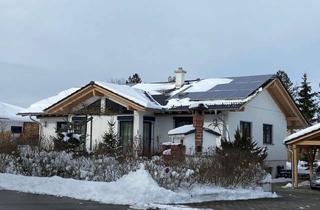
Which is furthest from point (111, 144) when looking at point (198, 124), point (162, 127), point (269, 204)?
point (269, 204)

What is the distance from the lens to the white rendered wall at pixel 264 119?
31.6 meters

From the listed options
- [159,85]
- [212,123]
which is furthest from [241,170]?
[159,85]

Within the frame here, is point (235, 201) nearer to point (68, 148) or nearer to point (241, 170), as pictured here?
point (241, 170)

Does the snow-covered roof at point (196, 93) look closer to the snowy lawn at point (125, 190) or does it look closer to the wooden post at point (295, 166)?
the wooden post at point (295, 166)

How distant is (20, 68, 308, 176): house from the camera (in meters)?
30.3

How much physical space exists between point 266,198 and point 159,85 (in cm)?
1868

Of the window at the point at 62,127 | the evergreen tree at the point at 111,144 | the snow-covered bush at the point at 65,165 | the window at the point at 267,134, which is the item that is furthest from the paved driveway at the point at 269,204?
the window at the point at 267,134

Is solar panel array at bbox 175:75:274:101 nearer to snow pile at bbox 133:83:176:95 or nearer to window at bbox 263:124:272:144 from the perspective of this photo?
snow pile at bbox 133:83:176:95

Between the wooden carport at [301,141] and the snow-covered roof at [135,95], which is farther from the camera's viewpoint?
the snow-covered roof at [135,95]

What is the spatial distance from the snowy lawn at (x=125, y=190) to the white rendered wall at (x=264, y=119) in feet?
38.8

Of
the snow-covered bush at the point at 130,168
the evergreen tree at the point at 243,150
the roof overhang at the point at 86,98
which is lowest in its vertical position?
the snow-covered bush at the point at 130,168

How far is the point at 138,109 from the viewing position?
30328 mm

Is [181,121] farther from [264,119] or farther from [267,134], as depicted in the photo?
[267,134]

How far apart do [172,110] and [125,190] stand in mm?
14492
